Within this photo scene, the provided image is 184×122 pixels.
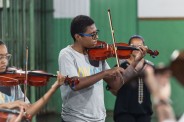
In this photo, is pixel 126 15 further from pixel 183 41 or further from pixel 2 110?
pixel 2 110

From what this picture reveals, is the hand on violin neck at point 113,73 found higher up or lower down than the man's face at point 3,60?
lower down

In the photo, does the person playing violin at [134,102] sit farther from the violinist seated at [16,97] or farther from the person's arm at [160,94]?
the person's arm at [160,94]

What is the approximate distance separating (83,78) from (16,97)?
1.98 feet

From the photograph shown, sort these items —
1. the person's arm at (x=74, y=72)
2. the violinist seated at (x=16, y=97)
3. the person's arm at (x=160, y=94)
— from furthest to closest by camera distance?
the person's arm at (x=74, y=72) → the violinist seated at (x=16, y=97) → the person's arm at (x=160, y=94)

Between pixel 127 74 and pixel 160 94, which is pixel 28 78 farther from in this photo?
pixel 160 94

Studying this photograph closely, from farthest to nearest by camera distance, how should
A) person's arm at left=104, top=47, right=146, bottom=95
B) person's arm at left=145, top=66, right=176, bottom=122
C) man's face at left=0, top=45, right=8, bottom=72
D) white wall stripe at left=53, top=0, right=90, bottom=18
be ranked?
white wall stripe at left=53, top=0, right=90, bottom=18 < person's arm at left=104, top=47, right=146, bottom=95 < man's face at left=0, top=45, right=8, bottom=72 < person's arm at left=145, top=66, right=176, bottom=122

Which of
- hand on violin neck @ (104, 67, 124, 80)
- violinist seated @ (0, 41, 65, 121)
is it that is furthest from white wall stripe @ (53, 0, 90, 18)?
violinist seated @ (0, 41, 65, 121)

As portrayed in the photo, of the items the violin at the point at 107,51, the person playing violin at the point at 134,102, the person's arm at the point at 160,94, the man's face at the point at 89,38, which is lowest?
the person playing violin at the point at 134,102

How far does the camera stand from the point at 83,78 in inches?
164

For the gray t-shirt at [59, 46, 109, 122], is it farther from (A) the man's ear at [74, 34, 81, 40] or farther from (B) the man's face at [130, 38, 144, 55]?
(B) the man's face at [130, 38, 144, 55]

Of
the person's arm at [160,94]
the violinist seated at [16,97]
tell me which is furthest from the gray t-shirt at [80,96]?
the person's arm at [160,94]

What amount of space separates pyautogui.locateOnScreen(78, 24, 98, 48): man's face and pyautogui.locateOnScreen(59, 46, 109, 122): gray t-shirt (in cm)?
11

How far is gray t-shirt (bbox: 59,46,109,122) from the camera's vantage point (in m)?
4.19

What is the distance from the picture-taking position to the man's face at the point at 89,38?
440 centimetres
